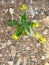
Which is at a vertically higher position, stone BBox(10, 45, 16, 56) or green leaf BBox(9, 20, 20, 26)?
green leaf BBox(9, 20, 20, 26)

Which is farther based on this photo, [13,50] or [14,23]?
[14,23]

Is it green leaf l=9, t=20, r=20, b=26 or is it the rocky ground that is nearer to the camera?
the rocky ground

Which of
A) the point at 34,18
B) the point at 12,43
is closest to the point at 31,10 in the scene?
the point at 34,18

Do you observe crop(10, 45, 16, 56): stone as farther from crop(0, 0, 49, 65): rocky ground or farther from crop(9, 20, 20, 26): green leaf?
crop(9, 20, 20, 26): green leaf

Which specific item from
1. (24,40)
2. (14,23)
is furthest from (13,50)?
(14,23)

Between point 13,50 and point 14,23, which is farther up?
point 14,23

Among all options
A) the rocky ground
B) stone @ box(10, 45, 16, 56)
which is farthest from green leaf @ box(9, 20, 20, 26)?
stone @ box(10, 45, 16, 56)

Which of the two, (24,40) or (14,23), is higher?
(14,23)

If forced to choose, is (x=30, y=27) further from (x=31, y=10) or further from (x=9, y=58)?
(x=9, y=58)

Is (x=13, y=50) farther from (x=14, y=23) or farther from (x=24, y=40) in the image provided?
(x=14, y=23)
